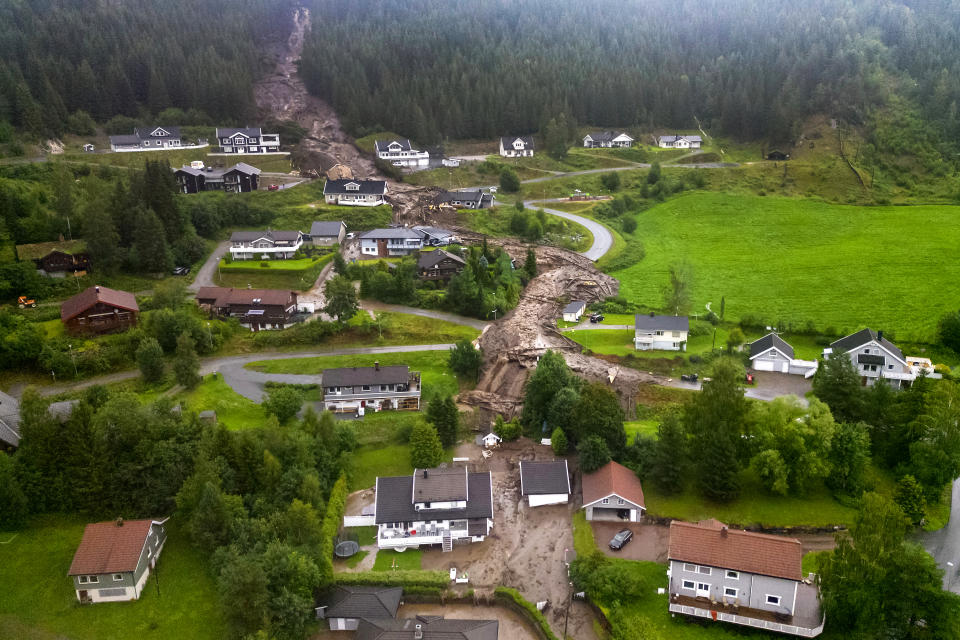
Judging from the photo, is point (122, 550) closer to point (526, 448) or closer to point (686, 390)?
point (526, 448)

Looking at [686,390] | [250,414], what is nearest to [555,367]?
[686,390]

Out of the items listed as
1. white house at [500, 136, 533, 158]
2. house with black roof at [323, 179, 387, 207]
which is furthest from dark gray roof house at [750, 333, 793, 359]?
white house at [500, 136, 533, 158]

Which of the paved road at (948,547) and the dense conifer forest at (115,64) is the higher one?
the dense conifer forest at (115,64)

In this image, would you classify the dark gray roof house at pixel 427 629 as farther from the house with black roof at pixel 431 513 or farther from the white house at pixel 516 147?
the white house at pixel 516 147

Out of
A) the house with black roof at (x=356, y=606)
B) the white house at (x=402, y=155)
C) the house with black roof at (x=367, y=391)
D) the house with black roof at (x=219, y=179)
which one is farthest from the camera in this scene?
the white house at (x=402, y=155)

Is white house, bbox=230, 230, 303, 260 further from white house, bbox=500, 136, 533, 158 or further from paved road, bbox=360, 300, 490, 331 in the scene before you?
white house, bbox=500, 136, 533, 158

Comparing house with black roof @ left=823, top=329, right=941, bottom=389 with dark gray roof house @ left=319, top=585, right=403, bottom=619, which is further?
house with black roof @ left=823, top=329, right=941, bottom=389

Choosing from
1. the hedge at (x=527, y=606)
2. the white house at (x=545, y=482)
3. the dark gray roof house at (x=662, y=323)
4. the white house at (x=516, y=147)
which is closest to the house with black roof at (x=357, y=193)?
the white house at (x=516, y=147)
